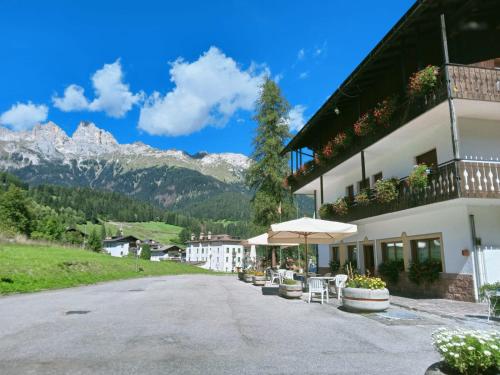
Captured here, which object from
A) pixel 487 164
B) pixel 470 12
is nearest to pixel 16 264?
pixel 487 164

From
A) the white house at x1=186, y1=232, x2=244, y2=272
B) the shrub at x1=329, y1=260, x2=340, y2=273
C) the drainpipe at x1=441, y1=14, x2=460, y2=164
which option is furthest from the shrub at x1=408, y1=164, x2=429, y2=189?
the white house at x1=186, y1=232, x2=244, y2=272

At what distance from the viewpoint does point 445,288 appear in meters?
14.4

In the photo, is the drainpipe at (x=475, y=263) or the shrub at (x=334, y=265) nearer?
the drainpipe at (x=475, y=263)

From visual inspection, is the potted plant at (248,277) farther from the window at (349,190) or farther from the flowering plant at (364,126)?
the flowering plant at (364,126)

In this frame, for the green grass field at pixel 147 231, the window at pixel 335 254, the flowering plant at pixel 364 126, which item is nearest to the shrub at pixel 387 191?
the flowering plant at pixel 364 126

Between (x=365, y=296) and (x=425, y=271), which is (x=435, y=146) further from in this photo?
(x=365, y=296)

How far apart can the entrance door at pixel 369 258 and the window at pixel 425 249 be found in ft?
13.7

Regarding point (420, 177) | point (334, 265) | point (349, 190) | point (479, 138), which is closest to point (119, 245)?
point (334, 265)

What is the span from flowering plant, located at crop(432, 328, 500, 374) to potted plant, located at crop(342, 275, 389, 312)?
6867mm

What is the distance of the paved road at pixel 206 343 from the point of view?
5480mm

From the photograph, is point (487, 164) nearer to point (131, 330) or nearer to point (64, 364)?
point (131, 330)

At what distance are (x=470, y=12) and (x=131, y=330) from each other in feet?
51.9

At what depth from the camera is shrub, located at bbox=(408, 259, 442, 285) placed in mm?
14969

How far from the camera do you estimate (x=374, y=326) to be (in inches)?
352
